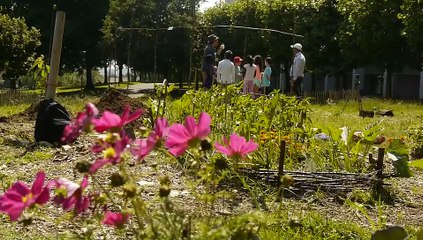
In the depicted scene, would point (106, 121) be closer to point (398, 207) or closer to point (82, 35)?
point (398, 207)

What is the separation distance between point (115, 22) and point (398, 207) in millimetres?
27310

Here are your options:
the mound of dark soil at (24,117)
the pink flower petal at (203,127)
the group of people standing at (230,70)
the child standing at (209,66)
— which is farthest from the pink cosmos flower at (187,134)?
the child standing at (209,66)

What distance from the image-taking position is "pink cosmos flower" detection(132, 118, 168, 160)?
4.38 ft

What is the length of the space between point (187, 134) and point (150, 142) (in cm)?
9

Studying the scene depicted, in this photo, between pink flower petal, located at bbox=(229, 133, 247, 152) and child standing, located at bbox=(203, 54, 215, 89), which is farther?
child standing, located at bbox=(203, 54, 215, 89)

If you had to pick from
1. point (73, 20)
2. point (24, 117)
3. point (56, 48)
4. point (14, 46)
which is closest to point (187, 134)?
point (56, 48)

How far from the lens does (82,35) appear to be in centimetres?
3244

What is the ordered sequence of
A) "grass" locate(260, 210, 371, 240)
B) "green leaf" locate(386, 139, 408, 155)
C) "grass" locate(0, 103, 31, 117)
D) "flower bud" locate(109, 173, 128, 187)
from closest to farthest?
→ "flower bud" locate(109, 173, 128, 187) < "grass" locate(260, 210, 371, 240) < "green leaf" locate(386, 139, 408, 155) < "grass" locate(0, 103, 31, 117)

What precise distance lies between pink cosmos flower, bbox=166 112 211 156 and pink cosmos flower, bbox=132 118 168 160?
0.07ft

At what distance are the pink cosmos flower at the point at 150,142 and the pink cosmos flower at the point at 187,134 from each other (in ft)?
0.07

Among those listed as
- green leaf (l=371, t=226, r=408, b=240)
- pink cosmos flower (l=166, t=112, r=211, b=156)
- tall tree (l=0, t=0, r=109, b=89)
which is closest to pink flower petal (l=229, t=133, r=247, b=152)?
pink cosmos flower (l=166, t=112, r=211, b=156)

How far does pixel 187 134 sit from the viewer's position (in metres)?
1.41

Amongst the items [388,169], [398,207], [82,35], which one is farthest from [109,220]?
[82,35]

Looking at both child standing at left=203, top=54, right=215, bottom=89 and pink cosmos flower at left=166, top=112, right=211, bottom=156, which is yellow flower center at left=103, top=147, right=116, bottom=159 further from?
child standing at left=203, top=54, right=215, bottom=89
